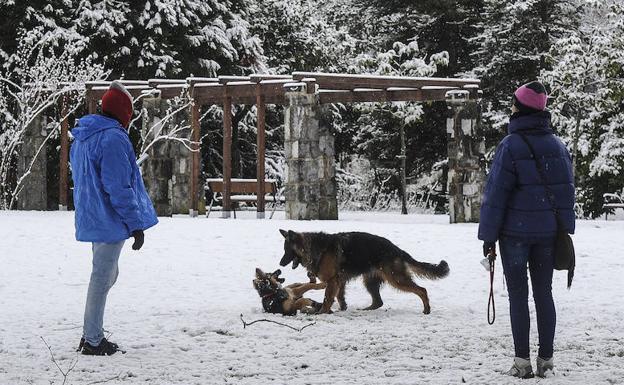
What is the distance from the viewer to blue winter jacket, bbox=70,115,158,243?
533 cm

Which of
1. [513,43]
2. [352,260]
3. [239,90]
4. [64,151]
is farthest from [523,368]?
[513,43]

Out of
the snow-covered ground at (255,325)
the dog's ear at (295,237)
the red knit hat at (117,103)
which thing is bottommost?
the snow-covered ground at (255,325)

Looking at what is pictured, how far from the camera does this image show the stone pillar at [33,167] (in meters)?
19.3

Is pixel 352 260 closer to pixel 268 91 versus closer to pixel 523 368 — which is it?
pixel 523 368

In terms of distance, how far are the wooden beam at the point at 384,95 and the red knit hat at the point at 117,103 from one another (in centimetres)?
1102

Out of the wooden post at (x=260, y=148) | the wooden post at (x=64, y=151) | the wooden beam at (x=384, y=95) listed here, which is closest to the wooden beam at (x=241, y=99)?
the wooden post at (x=260, y=148)

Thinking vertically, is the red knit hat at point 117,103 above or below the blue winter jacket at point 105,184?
above

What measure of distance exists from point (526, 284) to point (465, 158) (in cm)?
1154

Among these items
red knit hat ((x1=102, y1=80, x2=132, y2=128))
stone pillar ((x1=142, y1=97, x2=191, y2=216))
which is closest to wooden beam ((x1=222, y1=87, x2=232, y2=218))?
stone pillar ((x1=142, y1=97, x2=191, y2=216))

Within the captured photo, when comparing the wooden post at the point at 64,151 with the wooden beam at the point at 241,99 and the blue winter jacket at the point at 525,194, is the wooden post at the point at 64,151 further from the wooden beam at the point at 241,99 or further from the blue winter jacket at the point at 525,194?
the blue winter jacket at the point at 525,194

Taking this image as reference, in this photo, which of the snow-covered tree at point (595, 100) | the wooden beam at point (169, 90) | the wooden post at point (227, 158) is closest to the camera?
the wooden post at point (227, 158)

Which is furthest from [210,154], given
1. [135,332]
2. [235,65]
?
[135,332]

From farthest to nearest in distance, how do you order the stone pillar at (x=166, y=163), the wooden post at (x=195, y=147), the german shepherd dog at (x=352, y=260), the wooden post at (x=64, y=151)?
the wooden post at (x=64, y=151) → the stone pillar at (x=166, y=163) → the wooden post at (x=195, y=147) → the german shepherd dog at (x=352, y=260)

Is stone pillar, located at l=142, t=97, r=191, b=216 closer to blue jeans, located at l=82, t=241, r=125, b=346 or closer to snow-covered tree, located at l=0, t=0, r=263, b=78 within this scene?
snow-covered tree, located at l=0, t=0, r=263, b=78
